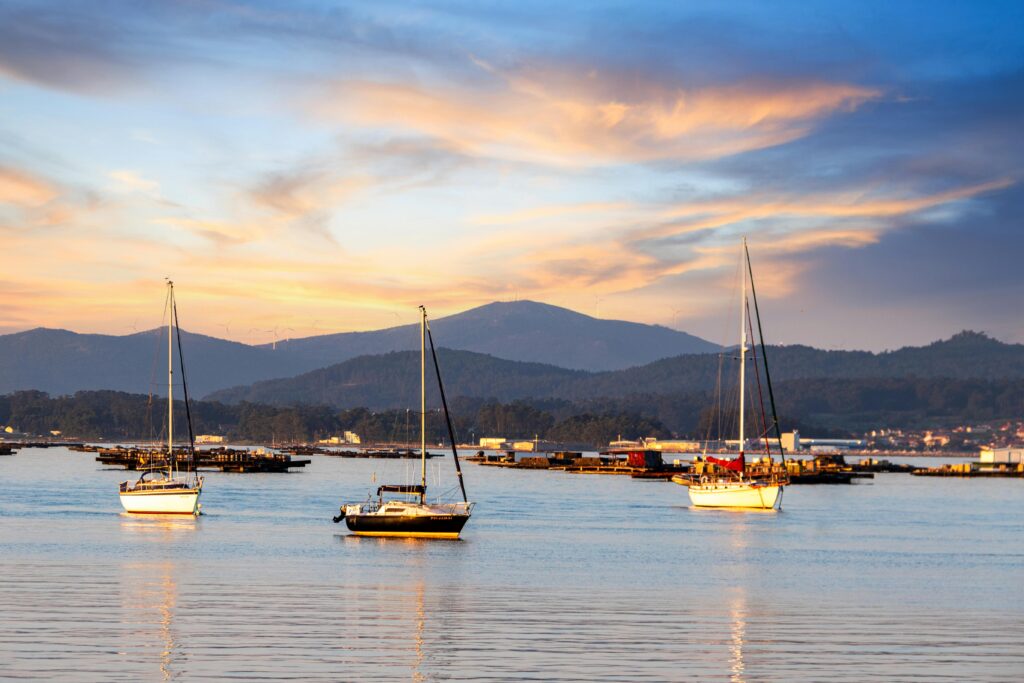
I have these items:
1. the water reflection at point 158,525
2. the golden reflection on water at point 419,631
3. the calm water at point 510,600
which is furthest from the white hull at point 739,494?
the golden reflection on water at point 419,631

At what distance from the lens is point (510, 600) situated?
159 ft

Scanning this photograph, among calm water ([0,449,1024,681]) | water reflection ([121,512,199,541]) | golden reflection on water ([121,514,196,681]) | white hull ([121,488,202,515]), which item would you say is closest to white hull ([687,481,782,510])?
calm water ([0,449,1024,681])

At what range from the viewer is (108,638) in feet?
121

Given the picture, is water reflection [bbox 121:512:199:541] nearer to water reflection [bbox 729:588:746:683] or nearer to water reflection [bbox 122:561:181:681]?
water reflection [bbox 122:561:181:681]

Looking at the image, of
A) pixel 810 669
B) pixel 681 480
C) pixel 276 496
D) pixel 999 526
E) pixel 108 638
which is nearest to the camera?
pixel 810 669

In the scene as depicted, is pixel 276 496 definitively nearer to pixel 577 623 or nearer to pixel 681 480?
pixel 681 480

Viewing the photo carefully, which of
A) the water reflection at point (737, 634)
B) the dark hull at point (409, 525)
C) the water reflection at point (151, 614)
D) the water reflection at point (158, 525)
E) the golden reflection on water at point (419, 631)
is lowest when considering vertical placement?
the water reflection at point (737, 634)

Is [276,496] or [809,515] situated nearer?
[809,515]

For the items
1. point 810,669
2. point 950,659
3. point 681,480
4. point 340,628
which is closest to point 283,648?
point 340,628

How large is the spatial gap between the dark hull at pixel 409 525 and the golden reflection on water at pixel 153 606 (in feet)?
32.6

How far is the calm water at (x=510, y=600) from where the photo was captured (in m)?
34.0

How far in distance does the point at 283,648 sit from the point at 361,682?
16.2ft

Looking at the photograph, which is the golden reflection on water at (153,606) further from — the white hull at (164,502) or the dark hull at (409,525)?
the white hull at (164,502)

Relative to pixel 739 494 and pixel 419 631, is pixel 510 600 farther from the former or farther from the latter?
pixel 739 494
